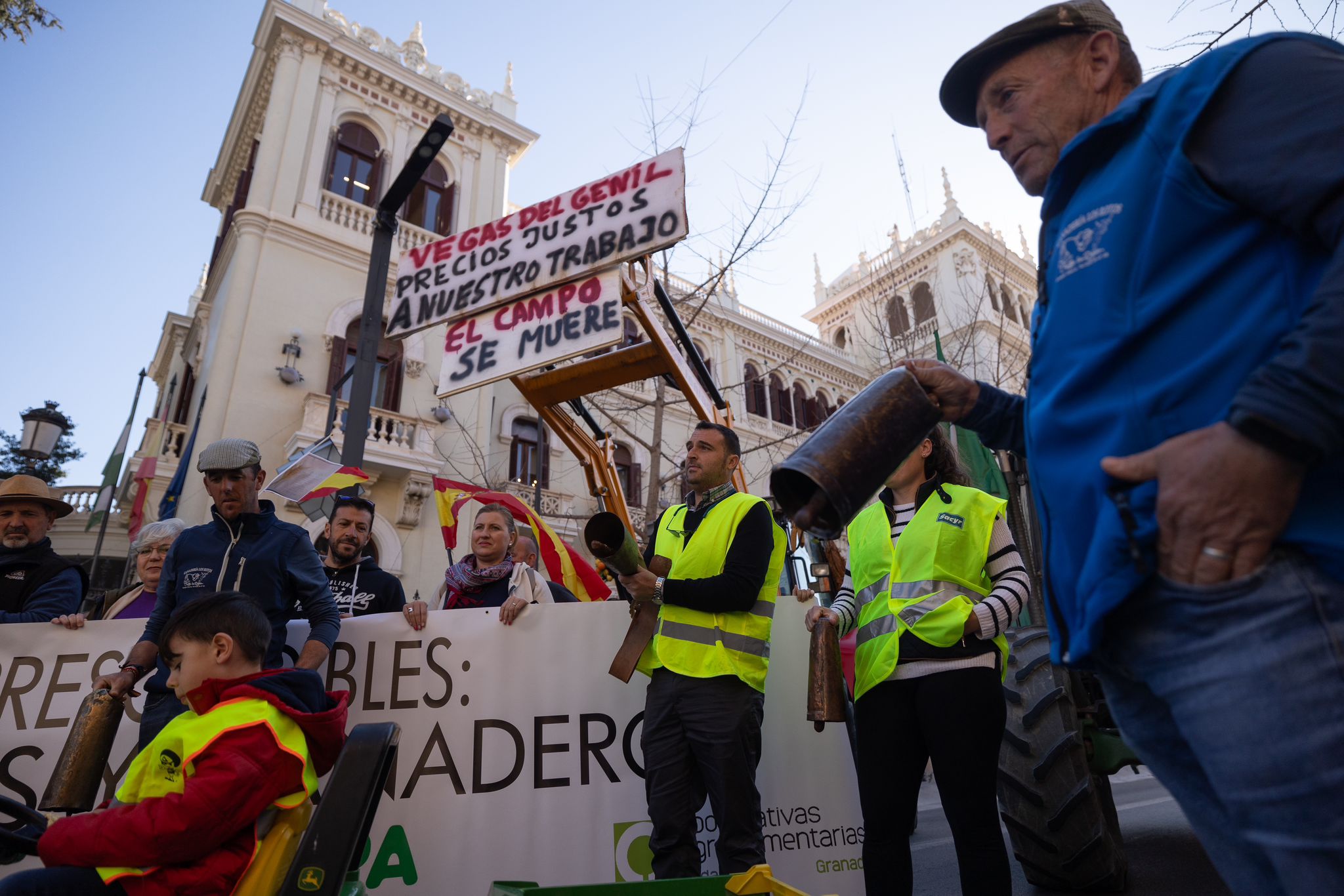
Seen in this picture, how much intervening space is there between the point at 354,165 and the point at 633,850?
1763 cm

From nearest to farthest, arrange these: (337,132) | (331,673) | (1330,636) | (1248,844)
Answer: (1330,636) < (1248,844) < (331,673) < (337,132)

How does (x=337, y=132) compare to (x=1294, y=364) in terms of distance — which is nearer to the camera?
(x=1294, y=364)

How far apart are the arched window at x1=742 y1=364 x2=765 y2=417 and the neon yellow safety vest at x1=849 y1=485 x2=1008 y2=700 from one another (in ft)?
73.9

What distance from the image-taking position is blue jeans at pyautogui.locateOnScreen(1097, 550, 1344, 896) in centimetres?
89

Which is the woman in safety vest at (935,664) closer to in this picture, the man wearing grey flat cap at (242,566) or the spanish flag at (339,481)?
the man wearing grey flat cap at (242,566)

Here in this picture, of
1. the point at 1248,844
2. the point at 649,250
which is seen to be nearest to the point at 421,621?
the point at 649,250

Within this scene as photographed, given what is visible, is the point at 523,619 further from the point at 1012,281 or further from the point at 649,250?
the point at 1012,281

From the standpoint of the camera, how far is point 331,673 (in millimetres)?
3973

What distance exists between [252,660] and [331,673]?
5.38 ft

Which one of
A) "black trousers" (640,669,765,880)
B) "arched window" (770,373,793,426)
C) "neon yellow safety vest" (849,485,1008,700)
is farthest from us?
"arched window" (770,373,793,426)

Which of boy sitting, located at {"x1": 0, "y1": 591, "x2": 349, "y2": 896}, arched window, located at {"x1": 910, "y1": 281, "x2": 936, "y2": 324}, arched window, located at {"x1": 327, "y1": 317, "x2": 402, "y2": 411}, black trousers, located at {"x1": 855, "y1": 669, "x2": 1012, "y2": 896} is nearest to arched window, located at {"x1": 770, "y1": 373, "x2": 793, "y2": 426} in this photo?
arched window, located at {"x1": 910, "y1": 281, "x2": 936, "y2": 324}

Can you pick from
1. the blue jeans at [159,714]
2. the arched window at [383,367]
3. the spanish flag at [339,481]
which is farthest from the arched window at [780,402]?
the blue jeans at [159,714]

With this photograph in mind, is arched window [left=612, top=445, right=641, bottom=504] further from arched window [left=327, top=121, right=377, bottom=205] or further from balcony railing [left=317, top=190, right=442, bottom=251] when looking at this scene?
arched window [left=327, top=121, right=377, bottom=205]

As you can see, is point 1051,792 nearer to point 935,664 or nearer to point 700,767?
point 935,664
